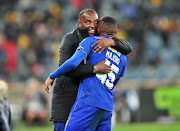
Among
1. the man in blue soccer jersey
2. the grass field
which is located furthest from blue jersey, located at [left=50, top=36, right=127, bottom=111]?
the grass field

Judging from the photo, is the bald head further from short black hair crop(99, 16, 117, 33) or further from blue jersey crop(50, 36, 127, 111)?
blue jersey crop(50, 36, 127, 111)

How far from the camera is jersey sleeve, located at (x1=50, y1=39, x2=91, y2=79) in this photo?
12.2ft

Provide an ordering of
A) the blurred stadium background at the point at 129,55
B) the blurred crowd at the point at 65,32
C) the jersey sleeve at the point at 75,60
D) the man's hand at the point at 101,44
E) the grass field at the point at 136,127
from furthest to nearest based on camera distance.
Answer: the blurred crowd at the point at 65,32
the blurred stadium background at the point at 129,55
the grass field at the point at 136,127
the man's hand at the point at 101,44
the jersey sleeve at the point at 75,60

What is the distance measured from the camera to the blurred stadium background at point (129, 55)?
11508 millimetres

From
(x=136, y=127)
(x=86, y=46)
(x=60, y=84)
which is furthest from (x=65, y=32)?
(x=86, y=46)

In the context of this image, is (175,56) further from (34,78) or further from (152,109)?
(34,78)

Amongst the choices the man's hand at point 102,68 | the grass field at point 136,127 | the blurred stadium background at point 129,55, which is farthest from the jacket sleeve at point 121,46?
the blurred stadium background at point 129,55

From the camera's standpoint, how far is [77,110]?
380cm

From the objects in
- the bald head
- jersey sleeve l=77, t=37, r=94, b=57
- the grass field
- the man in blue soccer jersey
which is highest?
the bald head

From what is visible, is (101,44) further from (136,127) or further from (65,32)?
(65,32)

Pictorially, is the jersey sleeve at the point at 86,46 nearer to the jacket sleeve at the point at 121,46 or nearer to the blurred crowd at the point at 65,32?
the jacket sleeve at the point at 121,46

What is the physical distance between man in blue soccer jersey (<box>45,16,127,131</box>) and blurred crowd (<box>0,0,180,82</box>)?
8.17 metres

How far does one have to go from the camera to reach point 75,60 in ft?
12.2

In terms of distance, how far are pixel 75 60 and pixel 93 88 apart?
0.35 metres
